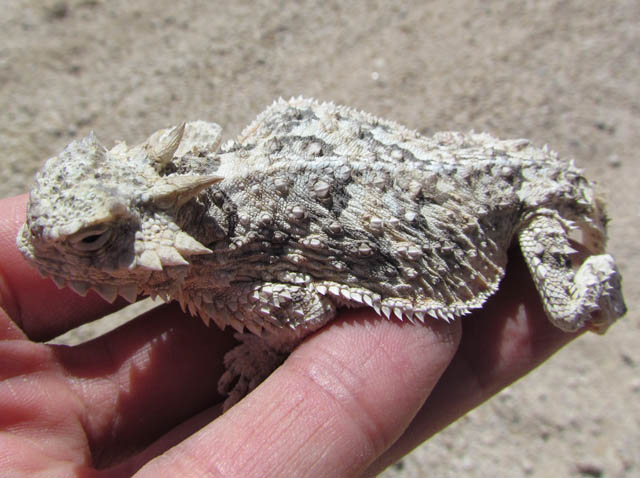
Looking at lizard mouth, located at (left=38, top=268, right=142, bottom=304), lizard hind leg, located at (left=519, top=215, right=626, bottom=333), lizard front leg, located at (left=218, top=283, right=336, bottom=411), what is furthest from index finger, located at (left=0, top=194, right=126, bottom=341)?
lizard hind leg, located at (left=519, top=215, right=626, bottom=333)

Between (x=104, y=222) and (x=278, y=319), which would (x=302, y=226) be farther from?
(x=104, y=222)

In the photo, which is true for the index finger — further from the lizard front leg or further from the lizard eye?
the lizard front leg

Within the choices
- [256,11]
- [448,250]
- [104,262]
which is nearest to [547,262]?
[448,250]

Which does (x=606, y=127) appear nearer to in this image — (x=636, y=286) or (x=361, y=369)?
(x=636, y=286)

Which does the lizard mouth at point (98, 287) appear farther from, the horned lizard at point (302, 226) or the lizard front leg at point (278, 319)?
the lizard front leg at point (278, 319)

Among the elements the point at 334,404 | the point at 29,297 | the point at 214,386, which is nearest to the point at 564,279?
the point at 334,404

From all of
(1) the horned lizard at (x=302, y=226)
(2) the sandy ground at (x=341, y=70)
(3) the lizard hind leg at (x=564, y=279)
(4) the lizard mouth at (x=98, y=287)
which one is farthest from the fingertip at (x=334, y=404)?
(2) the sandy ground at (x=341, y=70)
